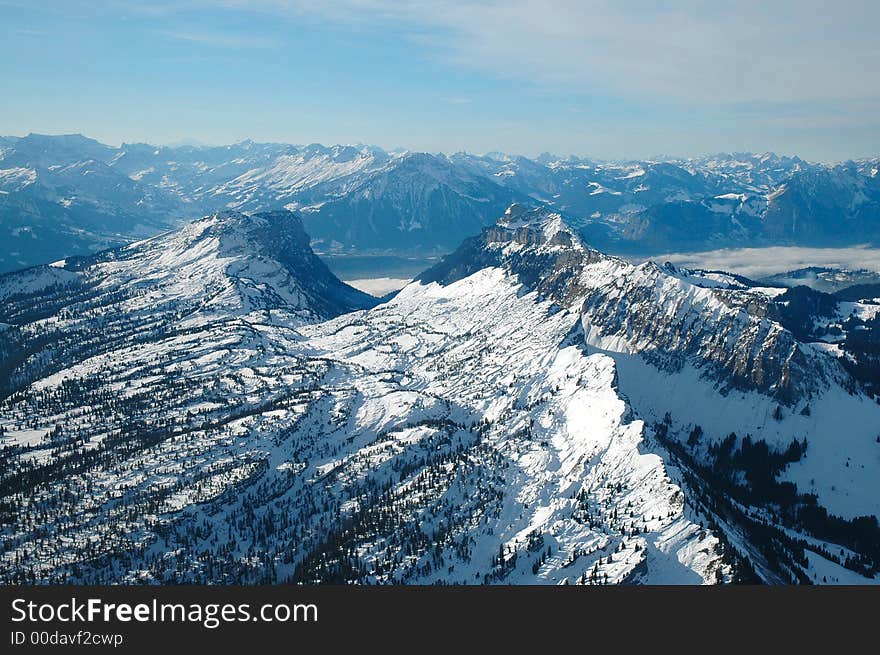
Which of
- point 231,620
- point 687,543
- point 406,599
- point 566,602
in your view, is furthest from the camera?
point 687,543

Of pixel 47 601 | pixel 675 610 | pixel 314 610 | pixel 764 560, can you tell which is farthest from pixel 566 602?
pixel 764 560

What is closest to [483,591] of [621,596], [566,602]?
[566,602]

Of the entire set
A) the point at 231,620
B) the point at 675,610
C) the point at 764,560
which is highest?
the point at 231,620

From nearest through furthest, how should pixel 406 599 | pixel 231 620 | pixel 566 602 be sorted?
1. pixel 231 620
2. pixel 406 599
3. pixel 566 602

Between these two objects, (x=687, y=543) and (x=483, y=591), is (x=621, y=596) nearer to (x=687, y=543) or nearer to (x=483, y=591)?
(x=483, y=591)

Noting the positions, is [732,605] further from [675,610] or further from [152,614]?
[152,614]

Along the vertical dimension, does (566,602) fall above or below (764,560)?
above

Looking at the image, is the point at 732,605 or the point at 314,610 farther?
the point at 732,605

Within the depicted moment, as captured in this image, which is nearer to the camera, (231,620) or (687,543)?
(231,620)

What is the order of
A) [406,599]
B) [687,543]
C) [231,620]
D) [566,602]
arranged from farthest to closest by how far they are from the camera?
[687,543] → [566,602] → [406,599] → [231,620]
